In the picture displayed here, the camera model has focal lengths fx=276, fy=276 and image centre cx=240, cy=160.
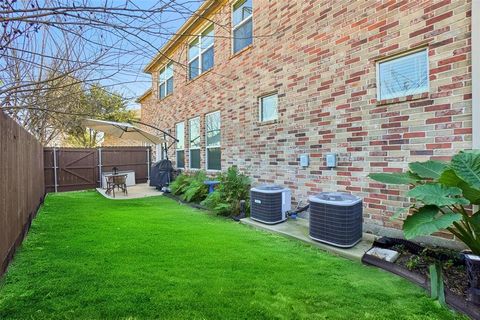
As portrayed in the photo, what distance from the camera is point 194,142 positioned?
1002 cm

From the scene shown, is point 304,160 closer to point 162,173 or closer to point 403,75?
point 403,75

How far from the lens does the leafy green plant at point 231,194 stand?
20.4 ft

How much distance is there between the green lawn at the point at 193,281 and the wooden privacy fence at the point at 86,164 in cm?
816

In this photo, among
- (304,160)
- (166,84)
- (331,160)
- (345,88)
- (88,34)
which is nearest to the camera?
(88,34)

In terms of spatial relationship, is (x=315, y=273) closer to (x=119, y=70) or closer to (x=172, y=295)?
(x=172, y=295)

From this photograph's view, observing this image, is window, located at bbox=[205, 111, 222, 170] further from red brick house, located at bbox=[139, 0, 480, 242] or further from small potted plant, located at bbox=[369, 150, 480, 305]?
small potted plant, located at bbox=[369, 150, 480, 305]

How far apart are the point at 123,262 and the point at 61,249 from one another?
1.17 m

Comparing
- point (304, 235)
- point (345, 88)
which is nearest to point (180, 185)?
point (304, 235)

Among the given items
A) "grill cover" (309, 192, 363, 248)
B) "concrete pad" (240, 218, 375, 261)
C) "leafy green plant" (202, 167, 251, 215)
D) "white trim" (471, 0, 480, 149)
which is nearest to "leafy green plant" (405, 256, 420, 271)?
"concrete pad" (240, 218, 375, 261)

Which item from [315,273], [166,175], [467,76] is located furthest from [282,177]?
[166,175]

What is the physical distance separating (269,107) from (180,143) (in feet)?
18.8

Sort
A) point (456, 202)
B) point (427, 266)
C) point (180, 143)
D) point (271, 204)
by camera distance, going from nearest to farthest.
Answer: point (456, 202), point (427, 266), point (271, 204), point (180, 143)

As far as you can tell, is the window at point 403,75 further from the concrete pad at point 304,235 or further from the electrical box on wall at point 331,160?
the concrete pad at point 304,235

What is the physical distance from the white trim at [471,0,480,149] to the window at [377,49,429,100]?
54 centimetres
